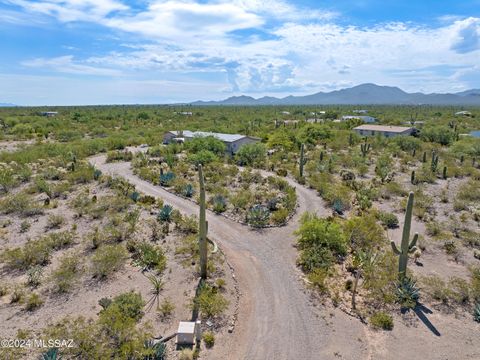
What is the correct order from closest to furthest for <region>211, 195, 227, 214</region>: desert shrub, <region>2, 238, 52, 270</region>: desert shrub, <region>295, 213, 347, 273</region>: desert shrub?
→ <region>2, 238, 52, 270</region>: desert shrub → <region>295, 213, 347, 273</region>: desert shrub → <region>211, 195, 227, 214</region>: desert shrub

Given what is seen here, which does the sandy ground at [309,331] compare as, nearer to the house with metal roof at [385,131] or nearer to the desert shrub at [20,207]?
the desert shrub at [20,207]

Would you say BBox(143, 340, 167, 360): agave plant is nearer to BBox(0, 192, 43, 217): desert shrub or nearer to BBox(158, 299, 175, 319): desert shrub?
BBox(158, 299, 175, 319): desert shrub

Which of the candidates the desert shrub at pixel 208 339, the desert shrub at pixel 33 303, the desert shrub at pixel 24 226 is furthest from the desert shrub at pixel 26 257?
the desert shrub at pixel 208 339

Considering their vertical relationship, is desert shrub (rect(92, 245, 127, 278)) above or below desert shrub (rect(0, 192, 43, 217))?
below

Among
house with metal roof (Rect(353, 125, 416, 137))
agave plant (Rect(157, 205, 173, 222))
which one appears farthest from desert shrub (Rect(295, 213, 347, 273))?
house with metal roof (Rect(353, 125, 416, 137))

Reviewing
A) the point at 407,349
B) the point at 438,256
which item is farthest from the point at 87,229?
the point at 438,256
